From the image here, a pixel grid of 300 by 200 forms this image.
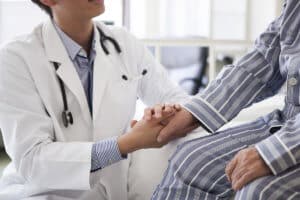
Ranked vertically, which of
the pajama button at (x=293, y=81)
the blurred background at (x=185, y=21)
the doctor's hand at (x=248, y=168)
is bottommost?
the blurred background at (x=185, y=21)

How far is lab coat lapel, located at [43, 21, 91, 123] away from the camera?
4.09 feet

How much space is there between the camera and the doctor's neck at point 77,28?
4.40 ft

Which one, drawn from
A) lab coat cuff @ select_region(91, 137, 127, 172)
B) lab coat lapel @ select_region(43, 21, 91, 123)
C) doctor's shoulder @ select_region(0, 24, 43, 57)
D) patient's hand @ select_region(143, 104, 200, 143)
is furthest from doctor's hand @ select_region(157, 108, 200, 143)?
doctor's shoulder @ select_region(0, 24, 43, 57)

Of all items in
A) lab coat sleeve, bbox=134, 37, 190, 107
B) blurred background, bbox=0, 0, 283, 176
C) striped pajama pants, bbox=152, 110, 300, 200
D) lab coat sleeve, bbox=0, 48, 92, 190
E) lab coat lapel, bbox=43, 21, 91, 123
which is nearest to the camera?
striped pajama pants, bbox=152, 110, 300, 200

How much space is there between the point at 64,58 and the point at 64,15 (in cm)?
16

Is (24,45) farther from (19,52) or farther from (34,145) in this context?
(34,145)

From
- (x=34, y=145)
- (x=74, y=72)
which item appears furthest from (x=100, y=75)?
(x=34, y=145)

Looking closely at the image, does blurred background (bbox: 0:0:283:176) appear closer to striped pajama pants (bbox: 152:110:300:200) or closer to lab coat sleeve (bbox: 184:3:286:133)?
lab coat sleeve (bbox: 184:3:286:133)

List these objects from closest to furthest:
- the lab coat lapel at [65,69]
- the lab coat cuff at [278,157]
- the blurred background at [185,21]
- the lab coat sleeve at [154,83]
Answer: the lab coat cuff at [278,157], the lab coat lapel at [65,69], the lab coat sleeve at [154,83], the blurred background at [185,21]

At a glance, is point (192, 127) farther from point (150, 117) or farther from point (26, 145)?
point (26, 145)

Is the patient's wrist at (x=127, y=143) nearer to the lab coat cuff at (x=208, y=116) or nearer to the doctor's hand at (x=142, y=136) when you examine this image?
the doctor's hand at (x=142, y=136)

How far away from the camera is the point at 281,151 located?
2.73ft

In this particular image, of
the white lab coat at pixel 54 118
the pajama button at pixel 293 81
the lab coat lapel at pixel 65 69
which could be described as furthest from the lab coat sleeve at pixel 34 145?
the pajama button at pixel 293 81

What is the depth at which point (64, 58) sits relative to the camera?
1.28m
